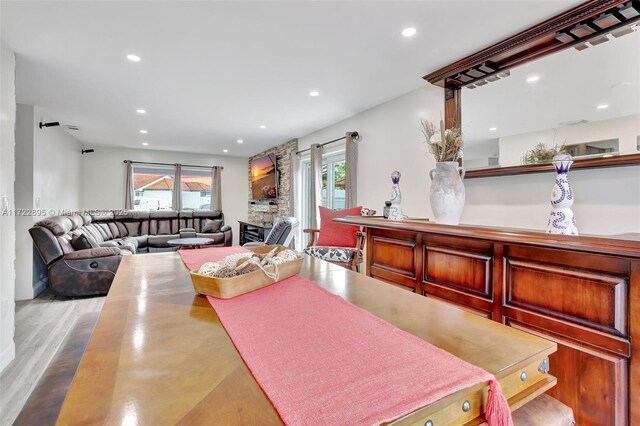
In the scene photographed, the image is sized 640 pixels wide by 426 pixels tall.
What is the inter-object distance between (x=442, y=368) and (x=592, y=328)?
114cm

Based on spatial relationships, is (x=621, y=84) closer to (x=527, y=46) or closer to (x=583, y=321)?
(x=527, y=46)

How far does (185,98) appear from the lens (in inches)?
138

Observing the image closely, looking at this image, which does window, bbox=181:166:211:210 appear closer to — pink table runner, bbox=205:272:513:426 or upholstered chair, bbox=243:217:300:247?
upholstered chair, bbox=243:217:300:247

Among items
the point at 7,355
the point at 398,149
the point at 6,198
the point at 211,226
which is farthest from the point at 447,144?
the point at 211,226

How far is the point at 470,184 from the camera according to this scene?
2.65 m

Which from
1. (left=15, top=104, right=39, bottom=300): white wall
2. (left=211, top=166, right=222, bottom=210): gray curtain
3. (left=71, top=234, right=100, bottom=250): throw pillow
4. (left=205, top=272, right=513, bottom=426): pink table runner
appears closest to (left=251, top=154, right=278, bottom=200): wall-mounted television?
(left=211, top=166, right=222, bottom=210): gray curtain

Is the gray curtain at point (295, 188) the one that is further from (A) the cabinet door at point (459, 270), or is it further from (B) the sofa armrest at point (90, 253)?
(A) the cabinet door at point (459, 270)

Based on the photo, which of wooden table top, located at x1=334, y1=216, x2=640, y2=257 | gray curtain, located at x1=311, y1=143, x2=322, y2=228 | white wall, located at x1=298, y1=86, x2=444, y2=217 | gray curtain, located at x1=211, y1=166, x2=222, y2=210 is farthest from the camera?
gray curtain, located at x1=211, y1=166, x2=222, y2=210

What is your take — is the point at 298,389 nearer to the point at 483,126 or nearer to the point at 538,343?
the point at 538,343

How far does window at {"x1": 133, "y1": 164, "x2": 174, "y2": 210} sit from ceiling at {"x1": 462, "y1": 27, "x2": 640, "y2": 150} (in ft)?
22.8

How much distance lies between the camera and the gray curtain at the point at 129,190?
22.0ft

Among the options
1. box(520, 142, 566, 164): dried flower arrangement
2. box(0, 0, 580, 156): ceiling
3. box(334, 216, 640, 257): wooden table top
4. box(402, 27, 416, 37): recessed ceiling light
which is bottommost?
box(334, 216, 640, 257): wooden table top

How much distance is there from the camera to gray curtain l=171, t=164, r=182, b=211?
7.25 m

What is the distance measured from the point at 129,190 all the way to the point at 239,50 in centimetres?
568
